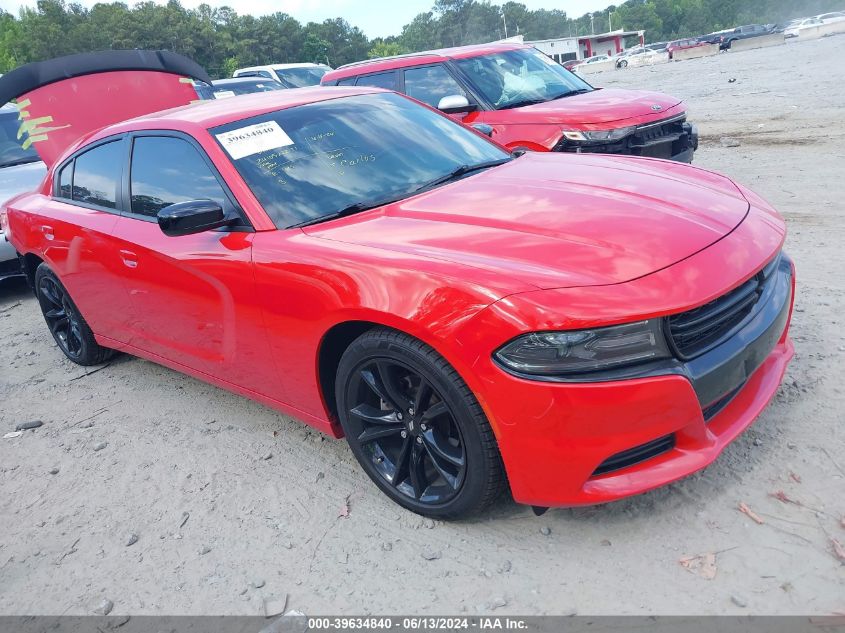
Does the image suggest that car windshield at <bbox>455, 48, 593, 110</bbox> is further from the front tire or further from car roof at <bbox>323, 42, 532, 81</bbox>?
the front tire

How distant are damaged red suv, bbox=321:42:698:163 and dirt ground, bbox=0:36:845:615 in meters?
2.48

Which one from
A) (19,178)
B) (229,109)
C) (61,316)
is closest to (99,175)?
(229,109)

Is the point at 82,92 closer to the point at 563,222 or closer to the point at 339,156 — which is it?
the point at 339,156

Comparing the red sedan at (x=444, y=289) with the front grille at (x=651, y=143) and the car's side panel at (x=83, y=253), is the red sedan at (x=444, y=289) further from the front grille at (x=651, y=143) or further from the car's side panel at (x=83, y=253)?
the front grille at (x=651, y=143)

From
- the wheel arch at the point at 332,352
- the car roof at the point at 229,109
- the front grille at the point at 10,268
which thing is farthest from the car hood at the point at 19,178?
the wheel arch at the point at 332,352

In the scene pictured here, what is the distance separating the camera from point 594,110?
6484 mm

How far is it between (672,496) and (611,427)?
0.68 m

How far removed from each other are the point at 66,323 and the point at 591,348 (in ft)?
14.1

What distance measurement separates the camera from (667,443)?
2.40 m

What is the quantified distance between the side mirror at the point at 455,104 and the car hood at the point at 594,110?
1.01ft

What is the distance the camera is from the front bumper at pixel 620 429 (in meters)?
2.25

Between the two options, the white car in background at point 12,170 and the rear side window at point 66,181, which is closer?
the rear side window at point 66,181

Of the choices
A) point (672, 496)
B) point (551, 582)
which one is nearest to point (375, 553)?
point (551, 582)

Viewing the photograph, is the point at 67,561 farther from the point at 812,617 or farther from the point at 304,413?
the point at 812,617
